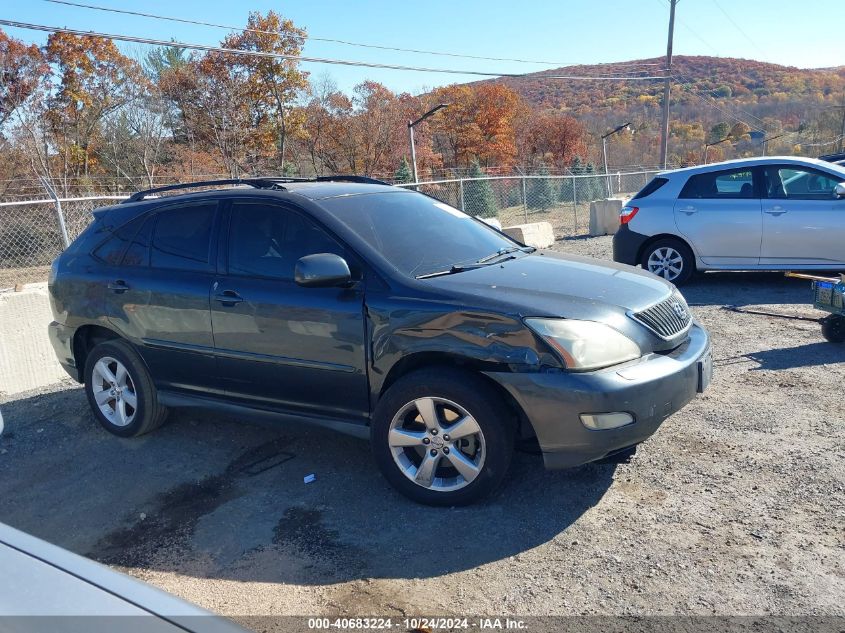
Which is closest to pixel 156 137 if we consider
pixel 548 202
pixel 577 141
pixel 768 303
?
pixel 548 202

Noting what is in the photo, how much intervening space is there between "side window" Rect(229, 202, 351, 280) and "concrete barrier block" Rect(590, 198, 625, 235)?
1294 centimetres

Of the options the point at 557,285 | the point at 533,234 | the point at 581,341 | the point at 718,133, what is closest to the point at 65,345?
the point at 557,285

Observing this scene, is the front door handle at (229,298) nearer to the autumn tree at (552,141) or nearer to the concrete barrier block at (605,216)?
the concrete barrier block at (605,216)

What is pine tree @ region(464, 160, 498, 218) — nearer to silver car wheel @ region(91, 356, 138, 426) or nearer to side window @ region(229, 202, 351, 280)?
silver car wheel @ region(91, 356, 138, 426)

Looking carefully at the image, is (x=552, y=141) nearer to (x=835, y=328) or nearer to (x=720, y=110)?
(x=720, y=110)

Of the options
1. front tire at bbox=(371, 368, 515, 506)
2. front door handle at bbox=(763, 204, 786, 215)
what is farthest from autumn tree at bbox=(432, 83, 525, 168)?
front tire at bbox=(371, 368, 515, 506)

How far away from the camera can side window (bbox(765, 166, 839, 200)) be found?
8.66m

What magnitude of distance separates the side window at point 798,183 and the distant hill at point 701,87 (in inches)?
3067

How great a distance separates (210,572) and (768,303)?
7.22 metres

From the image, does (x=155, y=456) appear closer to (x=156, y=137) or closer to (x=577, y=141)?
(x=156, y=137)

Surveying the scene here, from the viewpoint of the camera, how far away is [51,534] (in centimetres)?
392

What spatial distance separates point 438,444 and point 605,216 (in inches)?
543

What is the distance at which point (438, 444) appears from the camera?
3.73 meters

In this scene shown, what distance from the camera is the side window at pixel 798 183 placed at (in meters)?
8.66
